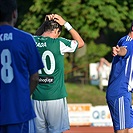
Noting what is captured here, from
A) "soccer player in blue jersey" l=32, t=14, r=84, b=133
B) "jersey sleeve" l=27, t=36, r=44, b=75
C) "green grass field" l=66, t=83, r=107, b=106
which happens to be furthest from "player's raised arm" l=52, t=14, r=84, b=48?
"green grass field" l=66, t=83, r=107, b=106

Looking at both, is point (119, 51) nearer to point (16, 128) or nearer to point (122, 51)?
point (122, 51)

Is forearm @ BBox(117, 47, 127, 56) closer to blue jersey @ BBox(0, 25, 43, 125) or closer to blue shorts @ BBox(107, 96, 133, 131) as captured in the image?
blue shorts @ BBox(107, 96, 133, 131)

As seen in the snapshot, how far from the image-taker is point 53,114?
24.3ft

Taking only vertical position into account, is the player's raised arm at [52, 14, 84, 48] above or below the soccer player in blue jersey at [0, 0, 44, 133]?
above

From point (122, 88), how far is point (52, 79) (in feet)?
3.43

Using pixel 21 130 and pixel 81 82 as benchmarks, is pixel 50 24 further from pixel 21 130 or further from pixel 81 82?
pixel 81 82

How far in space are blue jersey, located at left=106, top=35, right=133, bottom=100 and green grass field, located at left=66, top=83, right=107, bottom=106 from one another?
38.3 feet

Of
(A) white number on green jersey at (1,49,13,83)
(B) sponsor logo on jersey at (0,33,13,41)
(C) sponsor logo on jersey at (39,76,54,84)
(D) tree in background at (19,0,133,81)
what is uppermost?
(D) tree in background at (19,0,133,81)

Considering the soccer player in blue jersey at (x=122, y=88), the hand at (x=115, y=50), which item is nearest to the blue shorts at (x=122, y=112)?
the soccer player in blue jersey at (x=122, y=88)

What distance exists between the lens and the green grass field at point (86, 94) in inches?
787

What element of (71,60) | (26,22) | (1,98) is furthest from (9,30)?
(71,60)

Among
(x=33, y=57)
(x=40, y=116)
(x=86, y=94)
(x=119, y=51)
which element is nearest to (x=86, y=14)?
(x=86, y=94)

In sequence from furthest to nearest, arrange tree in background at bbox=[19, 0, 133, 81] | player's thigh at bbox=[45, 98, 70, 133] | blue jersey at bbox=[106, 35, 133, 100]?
1. tree in background at bbox=[19, 0, 133, 81]
2. blue jersey at bbox=[106, 35, 133, 100]
3. player's thigh at bbox=[45, 98, 70, 133]

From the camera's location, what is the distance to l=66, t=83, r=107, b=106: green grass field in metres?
20.0
